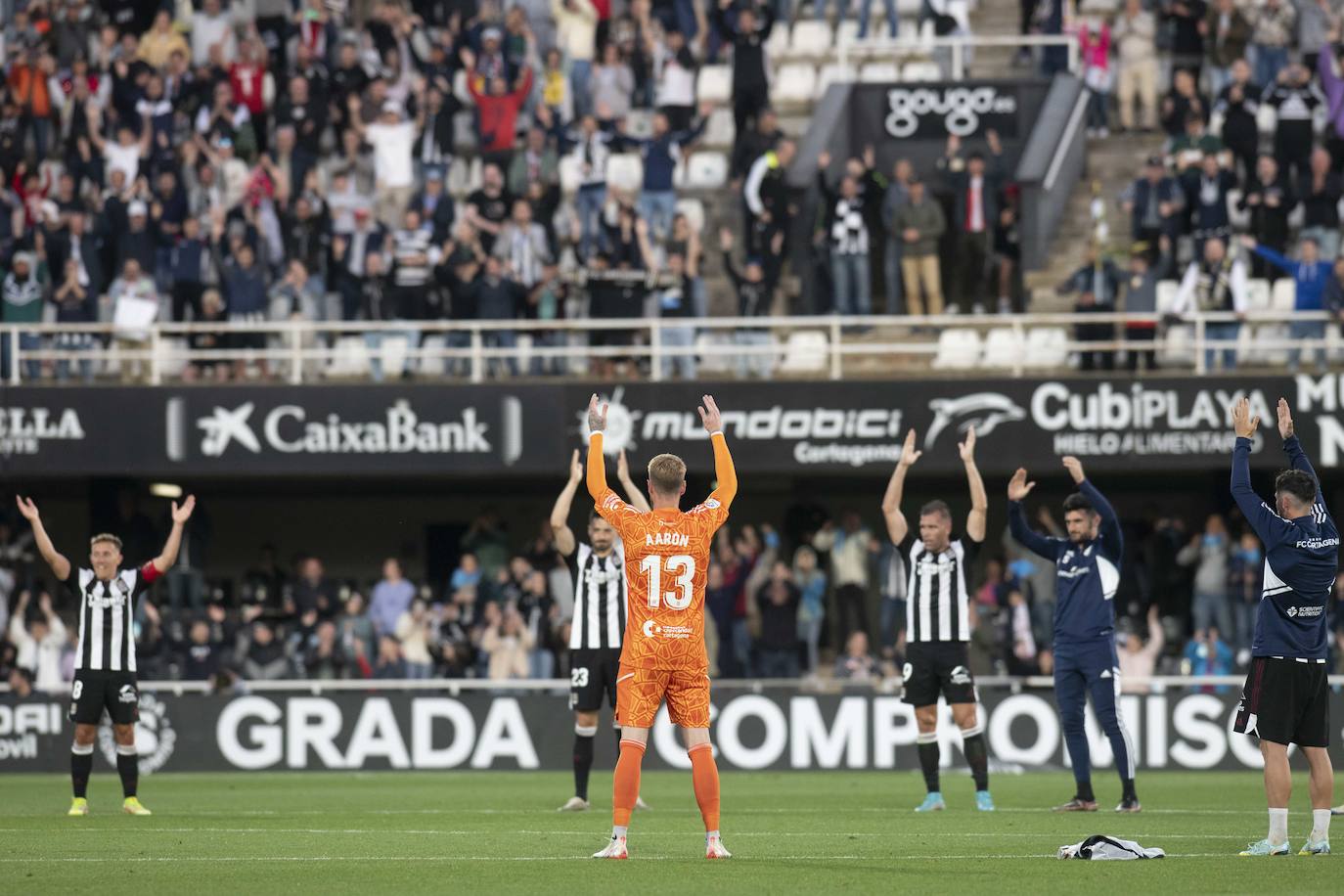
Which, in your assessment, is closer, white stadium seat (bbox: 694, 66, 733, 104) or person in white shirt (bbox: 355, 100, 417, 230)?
person in white shirt (bbox: 355, 100, 417, 230)

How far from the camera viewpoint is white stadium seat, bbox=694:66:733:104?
3008cm

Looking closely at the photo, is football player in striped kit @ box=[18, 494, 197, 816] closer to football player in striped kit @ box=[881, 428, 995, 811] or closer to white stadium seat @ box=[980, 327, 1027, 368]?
football player in striped kit @ box=[881, 428, 995, 811]

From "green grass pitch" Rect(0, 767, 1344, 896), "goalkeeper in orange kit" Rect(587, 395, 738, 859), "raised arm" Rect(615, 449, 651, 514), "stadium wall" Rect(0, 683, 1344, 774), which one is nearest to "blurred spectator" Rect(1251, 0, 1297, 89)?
"stadium wall" Rect(0, 683, 1344, 774)

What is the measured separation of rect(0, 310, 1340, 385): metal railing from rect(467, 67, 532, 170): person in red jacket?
3.24m

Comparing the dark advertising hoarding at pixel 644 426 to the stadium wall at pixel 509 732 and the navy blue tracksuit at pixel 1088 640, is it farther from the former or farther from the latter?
the navy blue tracksuit at pixel 1088 640

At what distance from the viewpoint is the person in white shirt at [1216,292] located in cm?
2508

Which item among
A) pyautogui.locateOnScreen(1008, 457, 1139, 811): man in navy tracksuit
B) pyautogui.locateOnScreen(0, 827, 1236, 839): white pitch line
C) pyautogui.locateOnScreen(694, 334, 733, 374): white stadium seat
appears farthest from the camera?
pyautogui.locateOnScreen(694, 334, 733, 374): white stadium seat

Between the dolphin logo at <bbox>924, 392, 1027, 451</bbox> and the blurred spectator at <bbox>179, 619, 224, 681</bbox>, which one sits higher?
the dolphin logo at <bbox>924, 392, 1027, 451</bbox>

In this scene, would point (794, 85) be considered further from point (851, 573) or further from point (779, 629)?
point (779, 629)

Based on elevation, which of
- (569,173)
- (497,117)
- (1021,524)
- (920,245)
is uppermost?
(497,117)

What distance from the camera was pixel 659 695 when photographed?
35.8ft

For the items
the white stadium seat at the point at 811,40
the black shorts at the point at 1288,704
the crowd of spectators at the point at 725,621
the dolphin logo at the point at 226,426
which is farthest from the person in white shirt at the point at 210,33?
the black shorts at the point at 1288,704

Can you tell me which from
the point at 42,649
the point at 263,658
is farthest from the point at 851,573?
the point at 42,649

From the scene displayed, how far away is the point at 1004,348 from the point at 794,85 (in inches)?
288
